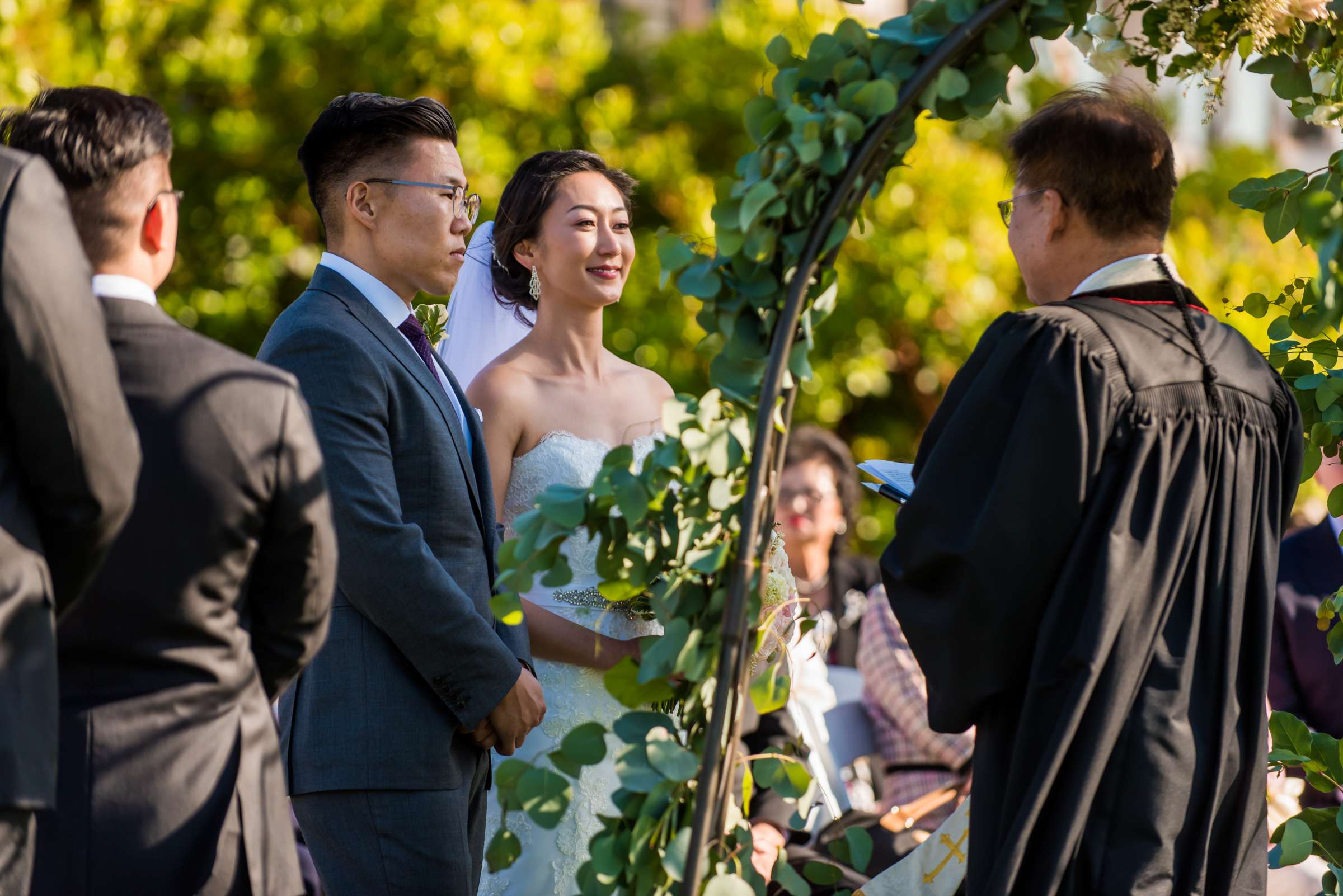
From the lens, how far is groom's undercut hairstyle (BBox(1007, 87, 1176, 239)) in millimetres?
2816

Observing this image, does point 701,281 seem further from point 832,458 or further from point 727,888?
point 832,458

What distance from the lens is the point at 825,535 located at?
19.8ft

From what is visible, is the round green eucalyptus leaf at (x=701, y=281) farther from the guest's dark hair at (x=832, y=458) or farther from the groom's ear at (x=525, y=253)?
the guest's dark hair at (x=832, y=458)

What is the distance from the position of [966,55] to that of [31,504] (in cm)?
167

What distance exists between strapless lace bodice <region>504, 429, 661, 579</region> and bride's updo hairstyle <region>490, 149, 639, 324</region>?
565 millimetres

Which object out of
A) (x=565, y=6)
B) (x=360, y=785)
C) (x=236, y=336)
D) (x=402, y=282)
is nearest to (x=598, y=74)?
(x=565, y=6)

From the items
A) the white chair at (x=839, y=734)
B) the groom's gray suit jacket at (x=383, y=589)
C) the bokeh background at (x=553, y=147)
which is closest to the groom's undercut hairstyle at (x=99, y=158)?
the groom's gray suit jacket at (x=383, y=589)

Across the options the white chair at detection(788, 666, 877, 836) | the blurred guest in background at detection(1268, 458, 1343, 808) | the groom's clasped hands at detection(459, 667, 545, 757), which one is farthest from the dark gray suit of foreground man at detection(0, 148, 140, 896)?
the blurred guest in background at detection(1268, 458, 1343, 808)

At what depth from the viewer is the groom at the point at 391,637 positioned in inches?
109

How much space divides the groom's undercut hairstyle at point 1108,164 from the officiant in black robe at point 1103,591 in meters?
0.15

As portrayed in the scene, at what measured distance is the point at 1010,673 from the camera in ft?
8.41

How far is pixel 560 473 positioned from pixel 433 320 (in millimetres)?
668

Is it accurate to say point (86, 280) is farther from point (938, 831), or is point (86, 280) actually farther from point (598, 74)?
point (598, 74)

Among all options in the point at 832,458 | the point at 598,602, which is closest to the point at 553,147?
the point at 832,458
